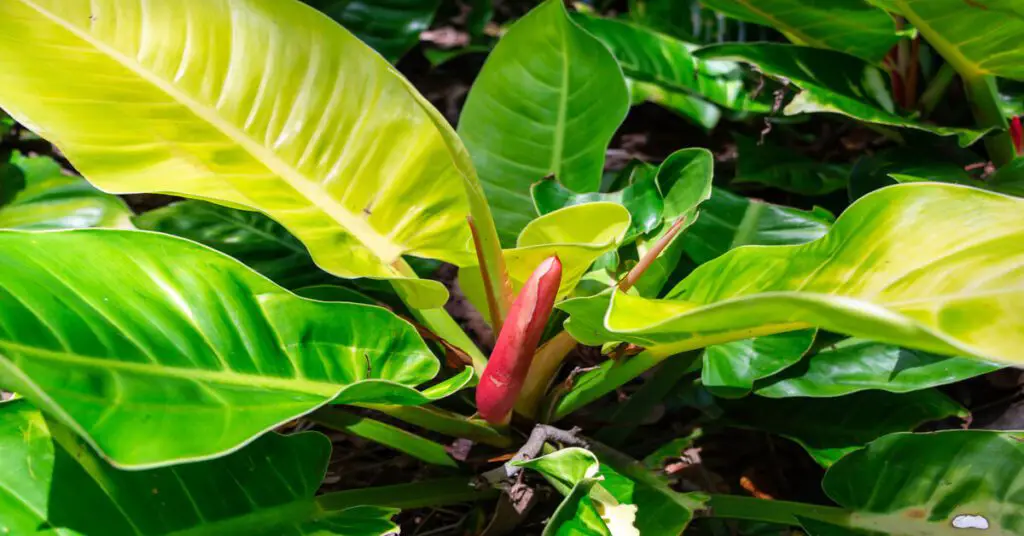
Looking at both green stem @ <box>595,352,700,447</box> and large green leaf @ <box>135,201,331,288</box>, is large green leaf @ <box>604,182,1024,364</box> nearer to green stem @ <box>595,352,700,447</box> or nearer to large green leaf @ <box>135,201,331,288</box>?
green stem @ <box>595,352,700,447</box>

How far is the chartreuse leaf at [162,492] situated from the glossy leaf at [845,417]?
49 centimetres

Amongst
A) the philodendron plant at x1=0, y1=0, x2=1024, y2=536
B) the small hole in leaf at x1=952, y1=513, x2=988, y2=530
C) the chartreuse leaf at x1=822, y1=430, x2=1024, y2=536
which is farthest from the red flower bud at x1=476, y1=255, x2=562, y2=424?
the small hole in leaf at x1=952, y1=513, x2=988, y2=530

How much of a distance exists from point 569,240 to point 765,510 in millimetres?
383

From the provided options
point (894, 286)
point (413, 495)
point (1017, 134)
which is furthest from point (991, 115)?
point (413, 495)

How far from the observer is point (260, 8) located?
2.18 feet

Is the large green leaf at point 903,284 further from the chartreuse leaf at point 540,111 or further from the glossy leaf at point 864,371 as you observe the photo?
the chartreuse leaf at point 540,111

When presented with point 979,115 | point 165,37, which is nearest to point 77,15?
point 165,37

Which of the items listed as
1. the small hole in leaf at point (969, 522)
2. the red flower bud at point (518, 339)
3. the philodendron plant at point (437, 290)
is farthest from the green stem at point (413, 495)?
the small hole in leaf at point (969, 522)

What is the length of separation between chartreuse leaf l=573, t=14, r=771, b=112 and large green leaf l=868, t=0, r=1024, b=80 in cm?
30

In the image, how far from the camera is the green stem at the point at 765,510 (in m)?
0.77

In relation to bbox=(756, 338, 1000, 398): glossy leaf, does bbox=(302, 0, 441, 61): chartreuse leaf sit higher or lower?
higher

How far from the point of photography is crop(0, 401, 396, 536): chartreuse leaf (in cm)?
54

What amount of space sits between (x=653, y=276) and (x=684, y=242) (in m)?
0.14

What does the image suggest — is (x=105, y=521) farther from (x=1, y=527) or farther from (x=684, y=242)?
(x=684, y=242)
